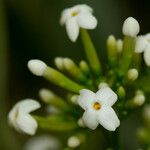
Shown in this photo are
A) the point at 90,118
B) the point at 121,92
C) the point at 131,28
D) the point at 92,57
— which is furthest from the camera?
the point at 92,57

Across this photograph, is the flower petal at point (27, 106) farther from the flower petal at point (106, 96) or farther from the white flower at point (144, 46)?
the white flower at point (144, 46)

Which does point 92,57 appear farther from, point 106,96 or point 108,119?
point 108,119

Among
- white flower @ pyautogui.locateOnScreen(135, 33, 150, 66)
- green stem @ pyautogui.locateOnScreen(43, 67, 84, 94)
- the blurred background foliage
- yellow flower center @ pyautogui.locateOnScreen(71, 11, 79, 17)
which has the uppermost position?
the blurred background foliage

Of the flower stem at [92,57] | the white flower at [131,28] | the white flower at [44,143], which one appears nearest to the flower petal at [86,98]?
the flower stem at [92,57]

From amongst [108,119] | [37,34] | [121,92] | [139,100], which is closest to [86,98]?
[108,119]

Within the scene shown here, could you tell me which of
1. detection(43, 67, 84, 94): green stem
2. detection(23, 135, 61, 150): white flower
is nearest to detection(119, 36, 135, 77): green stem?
detection(43, 67, 84, 94): green stem

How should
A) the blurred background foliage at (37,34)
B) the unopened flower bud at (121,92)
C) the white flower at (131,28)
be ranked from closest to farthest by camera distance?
the unopened flower bud at (121,92)
the white flower at (131,28)
the blurred background foliage at (37,34)

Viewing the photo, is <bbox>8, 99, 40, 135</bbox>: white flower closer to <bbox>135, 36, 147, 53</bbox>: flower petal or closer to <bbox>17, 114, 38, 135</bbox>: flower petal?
<bbox>17, 114, 38, 135</bbox>: flower petal
